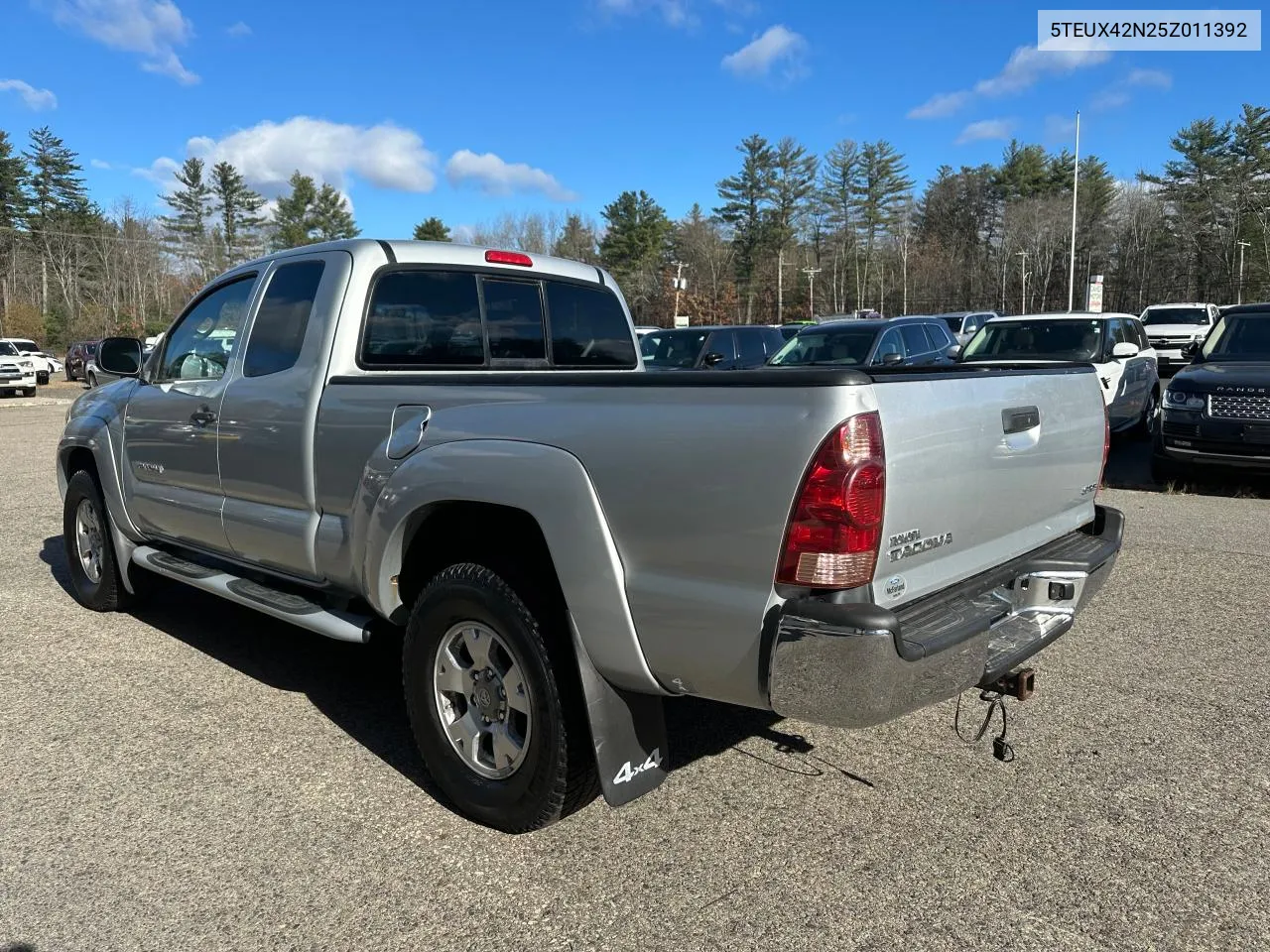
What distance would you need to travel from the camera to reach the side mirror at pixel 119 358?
5.30m

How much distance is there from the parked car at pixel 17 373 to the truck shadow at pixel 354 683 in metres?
25.6

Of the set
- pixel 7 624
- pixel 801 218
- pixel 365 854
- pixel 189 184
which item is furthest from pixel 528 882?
pixel 189 184

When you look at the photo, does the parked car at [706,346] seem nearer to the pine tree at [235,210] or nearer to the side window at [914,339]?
the side window at [914,339]

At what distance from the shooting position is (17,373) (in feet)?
91.0

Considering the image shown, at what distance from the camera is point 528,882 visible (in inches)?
112

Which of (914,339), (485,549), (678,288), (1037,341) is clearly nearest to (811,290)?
(678,288)

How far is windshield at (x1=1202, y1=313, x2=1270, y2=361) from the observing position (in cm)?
1005

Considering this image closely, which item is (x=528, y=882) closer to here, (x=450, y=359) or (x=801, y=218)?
(x=450, y=359)

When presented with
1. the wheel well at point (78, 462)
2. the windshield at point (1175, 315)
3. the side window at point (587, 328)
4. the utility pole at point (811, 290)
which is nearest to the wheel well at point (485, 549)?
the side window at point (587, 328)

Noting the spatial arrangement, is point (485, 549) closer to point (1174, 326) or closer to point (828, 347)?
point (828, 347)

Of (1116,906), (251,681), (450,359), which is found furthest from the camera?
(251,681)

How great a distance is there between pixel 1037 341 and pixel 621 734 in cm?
1118

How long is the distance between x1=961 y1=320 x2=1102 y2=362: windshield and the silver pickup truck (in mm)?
8928

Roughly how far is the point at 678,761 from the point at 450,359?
77.7 inches
